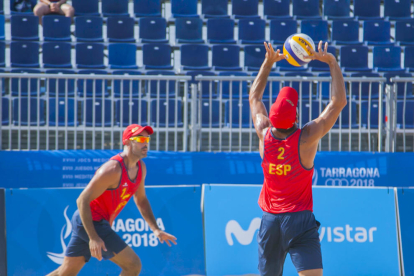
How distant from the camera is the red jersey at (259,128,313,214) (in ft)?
12.2

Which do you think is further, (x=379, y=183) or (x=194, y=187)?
(x=379, y=183)

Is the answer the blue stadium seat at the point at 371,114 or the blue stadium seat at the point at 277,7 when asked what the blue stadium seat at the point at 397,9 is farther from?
the blue stadium seat at the point at 371,114

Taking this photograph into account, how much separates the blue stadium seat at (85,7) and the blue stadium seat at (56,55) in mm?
1827

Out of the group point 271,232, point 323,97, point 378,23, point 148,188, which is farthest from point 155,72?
point 271,232

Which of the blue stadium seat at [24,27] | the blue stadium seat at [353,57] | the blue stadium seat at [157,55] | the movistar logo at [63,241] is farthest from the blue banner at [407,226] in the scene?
the blue stadium seat at [24,27]

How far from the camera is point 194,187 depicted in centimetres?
628

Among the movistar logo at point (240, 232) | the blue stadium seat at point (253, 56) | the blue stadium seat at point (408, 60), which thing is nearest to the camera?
the movistar logo at point (240, 232)

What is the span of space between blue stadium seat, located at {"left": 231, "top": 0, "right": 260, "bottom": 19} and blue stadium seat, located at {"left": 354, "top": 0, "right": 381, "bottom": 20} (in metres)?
2.83

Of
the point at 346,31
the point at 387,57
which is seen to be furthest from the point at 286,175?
the point at 346,31

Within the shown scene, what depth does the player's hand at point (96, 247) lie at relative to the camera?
164 inches

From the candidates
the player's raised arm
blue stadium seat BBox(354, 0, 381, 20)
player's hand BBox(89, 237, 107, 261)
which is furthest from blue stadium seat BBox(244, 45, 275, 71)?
player's hand BBox(89, 237, 107, 261)

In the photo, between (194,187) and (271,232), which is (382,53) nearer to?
(194,187)

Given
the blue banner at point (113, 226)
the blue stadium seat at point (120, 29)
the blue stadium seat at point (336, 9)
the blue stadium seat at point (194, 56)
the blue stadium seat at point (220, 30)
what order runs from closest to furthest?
the blue banner at point (113, 226), the blue stadium seat at point (194, 56), the blue stadium seat at point (120, 29), the blue stadium seat at point (220, 30), the blue stadium seat at point (336, 9)

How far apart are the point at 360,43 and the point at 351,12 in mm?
1929
